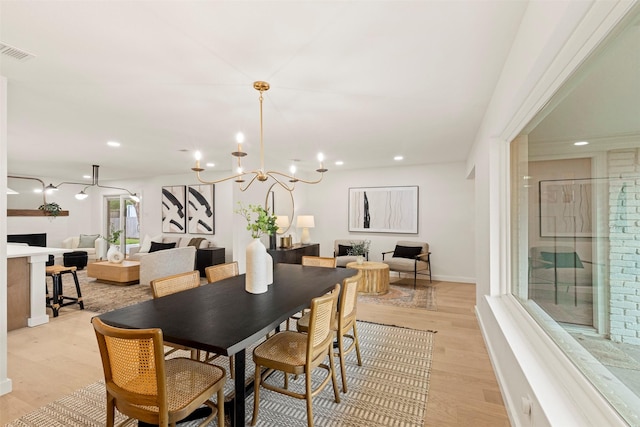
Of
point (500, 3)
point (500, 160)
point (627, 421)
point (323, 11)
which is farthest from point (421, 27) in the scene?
point (627, 421)

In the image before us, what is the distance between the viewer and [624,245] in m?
1.09

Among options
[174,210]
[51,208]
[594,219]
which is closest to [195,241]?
[174,210]

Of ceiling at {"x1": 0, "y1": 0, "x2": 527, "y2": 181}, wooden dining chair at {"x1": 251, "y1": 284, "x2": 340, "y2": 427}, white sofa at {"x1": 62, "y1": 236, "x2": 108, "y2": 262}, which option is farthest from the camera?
white sofa at {"x1": 62, "y1": 236, "x2": 108, "y2": 262}

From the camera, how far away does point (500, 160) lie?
2580 millimetres

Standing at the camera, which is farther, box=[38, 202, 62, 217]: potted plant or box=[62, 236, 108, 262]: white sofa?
box=[38, 202, 62, 217]: potted plant

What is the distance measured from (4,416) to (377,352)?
Result: 2.85 metres

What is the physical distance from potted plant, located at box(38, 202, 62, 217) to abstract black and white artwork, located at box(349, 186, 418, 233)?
25.8 ft

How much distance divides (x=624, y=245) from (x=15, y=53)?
11.6 feet

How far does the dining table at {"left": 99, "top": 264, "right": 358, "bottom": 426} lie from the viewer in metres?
1.38

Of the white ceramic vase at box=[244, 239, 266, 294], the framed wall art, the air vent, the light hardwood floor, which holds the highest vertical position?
the air vent

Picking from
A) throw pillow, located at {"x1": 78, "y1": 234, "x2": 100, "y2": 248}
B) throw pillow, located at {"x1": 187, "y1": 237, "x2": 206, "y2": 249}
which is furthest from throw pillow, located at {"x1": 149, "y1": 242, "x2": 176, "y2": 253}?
throw pillow, located at {"x1": 78, "y1": 234, "x2": 100, "y2": 248}

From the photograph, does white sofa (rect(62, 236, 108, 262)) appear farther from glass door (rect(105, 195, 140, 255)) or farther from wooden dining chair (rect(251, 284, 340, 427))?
wooden dining chair (rect(251, 284, 340, 427))

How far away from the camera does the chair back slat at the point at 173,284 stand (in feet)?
7.05

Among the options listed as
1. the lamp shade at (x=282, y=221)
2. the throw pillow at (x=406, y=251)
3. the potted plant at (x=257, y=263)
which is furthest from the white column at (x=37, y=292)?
the throw pillow at (x=406, y=251)
